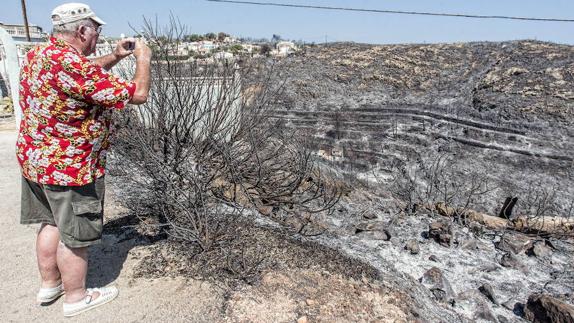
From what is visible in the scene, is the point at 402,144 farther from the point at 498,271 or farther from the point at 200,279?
the point at 200,279

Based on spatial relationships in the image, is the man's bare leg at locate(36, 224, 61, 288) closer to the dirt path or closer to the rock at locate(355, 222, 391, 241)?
the dirt path

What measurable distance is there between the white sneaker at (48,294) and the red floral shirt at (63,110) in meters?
0.74

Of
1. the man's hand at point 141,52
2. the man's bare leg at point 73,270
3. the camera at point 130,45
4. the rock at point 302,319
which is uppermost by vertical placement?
the camera at point 130,45

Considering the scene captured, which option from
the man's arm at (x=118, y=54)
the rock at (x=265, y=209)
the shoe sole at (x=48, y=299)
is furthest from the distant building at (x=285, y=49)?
the shoe sole at (x=48, y=299)

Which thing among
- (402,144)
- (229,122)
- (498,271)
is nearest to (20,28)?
(402,144)

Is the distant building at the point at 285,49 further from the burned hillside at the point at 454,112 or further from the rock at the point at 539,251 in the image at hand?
the rock at the point at 539,251

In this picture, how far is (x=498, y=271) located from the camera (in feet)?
16.1

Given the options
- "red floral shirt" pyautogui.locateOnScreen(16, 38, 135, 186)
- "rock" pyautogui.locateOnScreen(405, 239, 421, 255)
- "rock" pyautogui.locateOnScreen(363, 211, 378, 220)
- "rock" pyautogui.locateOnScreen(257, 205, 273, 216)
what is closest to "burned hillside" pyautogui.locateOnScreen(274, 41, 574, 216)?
"rock" pyautogui.locateOnScreen(257, 205, 273, 216)

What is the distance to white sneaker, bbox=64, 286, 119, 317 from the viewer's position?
2.51 metres

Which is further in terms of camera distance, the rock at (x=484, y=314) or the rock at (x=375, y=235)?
the rock at (x=375, y=235)

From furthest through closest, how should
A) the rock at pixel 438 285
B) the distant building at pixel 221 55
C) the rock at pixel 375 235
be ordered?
the rock at pixel 375 235 < the distant building at pixel 221 55 < the rock at pixel 438 285

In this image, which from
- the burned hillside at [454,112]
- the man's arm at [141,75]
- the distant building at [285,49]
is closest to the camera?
the man's arm at [141,75]

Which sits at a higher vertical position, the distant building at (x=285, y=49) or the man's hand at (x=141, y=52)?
the distant building at (x=285, y=49)

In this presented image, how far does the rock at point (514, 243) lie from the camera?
5.43 m
